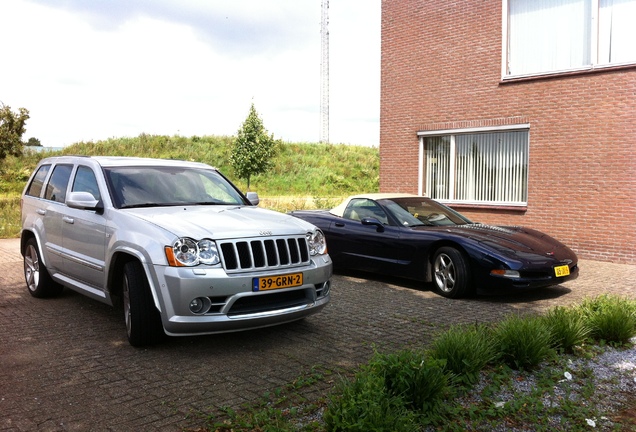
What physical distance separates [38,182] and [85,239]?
2.07 m

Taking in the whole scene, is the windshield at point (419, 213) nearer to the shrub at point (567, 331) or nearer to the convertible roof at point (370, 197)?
the convertible roof at point (370, 197)

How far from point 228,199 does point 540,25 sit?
906cm

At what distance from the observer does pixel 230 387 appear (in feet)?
14.0

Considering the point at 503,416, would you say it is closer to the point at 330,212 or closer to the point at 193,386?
the point at 193,386

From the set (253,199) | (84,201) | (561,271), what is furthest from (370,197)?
(84,201)

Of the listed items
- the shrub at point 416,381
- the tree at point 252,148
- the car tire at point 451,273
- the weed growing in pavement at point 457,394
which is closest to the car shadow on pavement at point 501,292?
the car tire at point 451,273

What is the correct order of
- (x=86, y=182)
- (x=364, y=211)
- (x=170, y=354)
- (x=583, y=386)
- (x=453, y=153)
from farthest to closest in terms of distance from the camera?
(x=453, y=153) < (x=364, y=211) < (x=86, y=182) < (x=170, y=354) < (x=583, y=386)

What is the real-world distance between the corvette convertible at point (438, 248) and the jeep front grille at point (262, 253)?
286 cm

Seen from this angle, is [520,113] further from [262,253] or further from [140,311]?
[140,311]

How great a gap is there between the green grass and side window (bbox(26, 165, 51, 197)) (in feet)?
93.4

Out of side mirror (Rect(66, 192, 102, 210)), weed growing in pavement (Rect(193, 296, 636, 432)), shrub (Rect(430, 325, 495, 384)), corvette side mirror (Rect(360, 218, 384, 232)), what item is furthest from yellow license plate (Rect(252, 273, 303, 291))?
corvette side mirror (Rect(360, 218, 384, 232))

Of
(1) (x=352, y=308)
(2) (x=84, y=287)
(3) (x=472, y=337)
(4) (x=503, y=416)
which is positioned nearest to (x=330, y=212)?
(1) (x=352, y=308)

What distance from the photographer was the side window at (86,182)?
19.8 feet

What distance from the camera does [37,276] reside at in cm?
722
